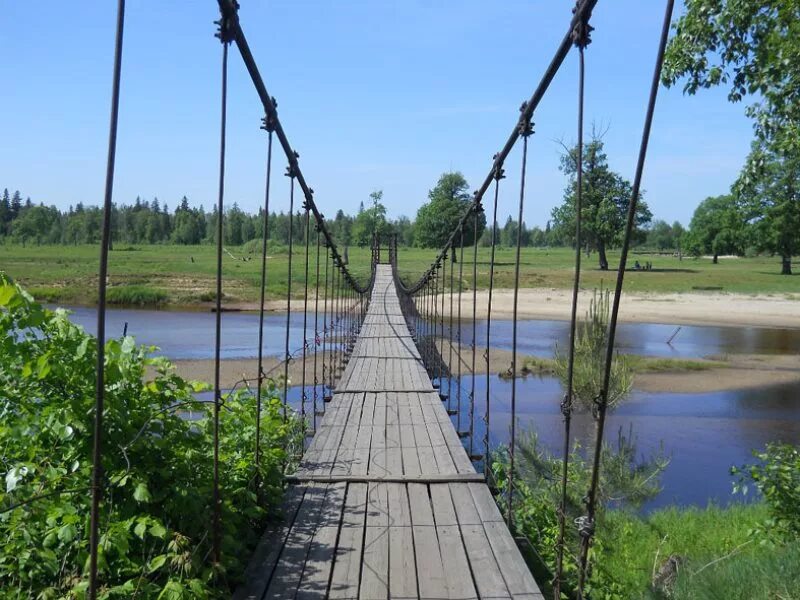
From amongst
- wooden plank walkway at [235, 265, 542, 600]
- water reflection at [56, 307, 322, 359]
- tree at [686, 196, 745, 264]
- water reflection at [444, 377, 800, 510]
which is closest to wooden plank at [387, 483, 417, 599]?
wooden plank walkway at [235, 265, 542, 600]

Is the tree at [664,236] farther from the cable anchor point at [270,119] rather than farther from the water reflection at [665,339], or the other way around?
the cable anchor point at [270,119]

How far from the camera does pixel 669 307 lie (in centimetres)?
2400

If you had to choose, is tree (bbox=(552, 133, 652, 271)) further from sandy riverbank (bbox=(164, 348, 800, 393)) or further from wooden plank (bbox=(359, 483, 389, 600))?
wooden plank (bbox=(359, 483, 389, 600))

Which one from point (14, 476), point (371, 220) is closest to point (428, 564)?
point (14, 476)

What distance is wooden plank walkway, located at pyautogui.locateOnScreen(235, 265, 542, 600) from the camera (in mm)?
1850

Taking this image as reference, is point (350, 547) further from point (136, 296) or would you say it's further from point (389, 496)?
point (136, 296)

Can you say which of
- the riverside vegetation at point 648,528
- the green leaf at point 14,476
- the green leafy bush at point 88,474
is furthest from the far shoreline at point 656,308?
the green leaf at point 14,476

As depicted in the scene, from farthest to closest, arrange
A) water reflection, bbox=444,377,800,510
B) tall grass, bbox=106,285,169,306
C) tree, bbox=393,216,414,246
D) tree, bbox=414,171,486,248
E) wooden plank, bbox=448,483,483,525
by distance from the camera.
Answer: tree, bbox=393,216,414,246 < tree, bbox=414,171,486,248 < tall grass, bbox=106,285,169,306 < water reflection, bbox=444,377,800,510 < wooden plank, bbox=448,483,483,525

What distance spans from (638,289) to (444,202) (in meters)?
14.4

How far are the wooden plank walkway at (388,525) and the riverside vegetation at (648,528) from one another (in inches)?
13.8

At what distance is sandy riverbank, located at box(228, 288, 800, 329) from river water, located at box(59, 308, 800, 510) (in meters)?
1.56

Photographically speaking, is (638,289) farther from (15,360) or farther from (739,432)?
(15,360)

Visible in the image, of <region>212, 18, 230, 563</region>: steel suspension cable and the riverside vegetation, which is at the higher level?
<region>212, 18, 230, 563</region>: steel suspension cable

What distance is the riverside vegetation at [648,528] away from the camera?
217cm
